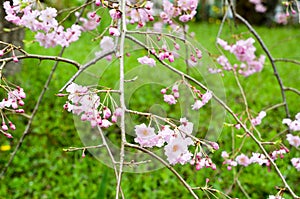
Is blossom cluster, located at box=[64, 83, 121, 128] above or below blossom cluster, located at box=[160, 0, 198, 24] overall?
below

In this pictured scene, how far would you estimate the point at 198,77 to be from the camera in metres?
5.03

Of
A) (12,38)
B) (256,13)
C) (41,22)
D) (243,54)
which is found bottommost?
(256,13)

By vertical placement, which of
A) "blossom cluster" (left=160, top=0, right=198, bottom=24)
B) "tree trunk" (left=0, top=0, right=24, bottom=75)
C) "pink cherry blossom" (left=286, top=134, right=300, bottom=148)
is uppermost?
"blossom cluster" (left=160, top=0, right=198, bottom=24)

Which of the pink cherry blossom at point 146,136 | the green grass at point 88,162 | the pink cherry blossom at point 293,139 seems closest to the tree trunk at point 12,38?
the green grass at point 88,162

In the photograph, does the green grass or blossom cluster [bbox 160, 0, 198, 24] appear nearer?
blossom cluster [bbox 160, 0, 198, 24]

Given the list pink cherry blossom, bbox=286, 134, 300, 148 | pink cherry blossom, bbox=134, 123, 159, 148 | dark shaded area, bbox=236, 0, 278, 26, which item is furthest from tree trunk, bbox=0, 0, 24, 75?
dark shaded area, bbox=236, 0, 278, 26

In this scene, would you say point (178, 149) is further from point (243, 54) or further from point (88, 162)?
point (88, 162)

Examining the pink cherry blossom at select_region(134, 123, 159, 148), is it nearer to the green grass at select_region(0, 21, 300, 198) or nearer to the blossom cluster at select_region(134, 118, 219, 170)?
the blossom cluster at select_region(134, 118, 219, 170)

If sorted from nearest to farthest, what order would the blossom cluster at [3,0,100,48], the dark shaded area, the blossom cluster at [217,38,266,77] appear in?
1. the blossom cluster at [3,0,100,48]
2. the blossom cluster at [217,38,266,77]
3. the dark shaded area

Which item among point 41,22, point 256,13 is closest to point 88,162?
point 41,22

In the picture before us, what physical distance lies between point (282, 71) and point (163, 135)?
5150 millimetres

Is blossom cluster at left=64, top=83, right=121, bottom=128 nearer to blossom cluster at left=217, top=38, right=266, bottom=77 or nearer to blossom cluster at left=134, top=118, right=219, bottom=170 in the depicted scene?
blossom cluster at left=134, top=118, right=219, bottom=170

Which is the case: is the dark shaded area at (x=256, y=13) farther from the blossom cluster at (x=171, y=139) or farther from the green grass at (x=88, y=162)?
the blossom cluster at (x=171, y=139)

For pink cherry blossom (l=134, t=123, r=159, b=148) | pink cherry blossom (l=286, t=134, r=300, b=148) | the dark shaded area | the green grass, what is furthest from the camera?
the dark shaded area
